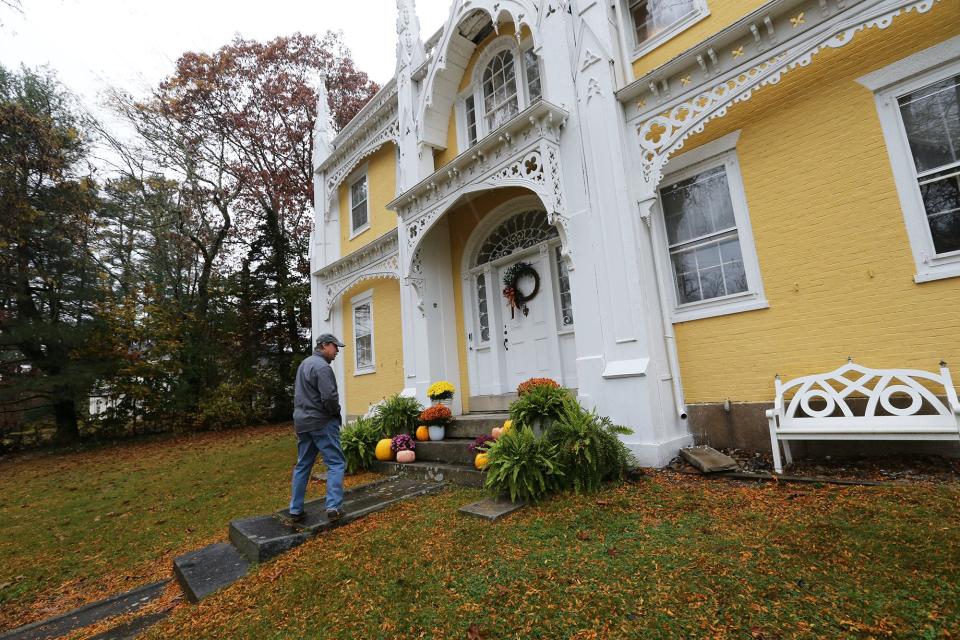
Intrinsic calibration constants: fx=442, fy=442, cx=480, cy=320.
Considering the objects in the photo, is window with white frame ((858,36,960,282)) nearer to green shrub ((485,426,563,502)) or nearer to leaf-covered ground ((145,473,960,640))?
leaf-covered ground ((145,473,960,640))

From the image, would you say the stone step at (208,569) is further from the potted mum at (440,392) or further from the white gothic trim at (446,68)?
the white gothic trim at (446,68)

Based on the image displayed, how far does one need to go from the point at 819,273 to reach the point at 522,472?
12.4 ft

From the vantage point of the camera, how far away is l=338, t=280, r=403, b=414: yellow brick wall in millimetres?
10016

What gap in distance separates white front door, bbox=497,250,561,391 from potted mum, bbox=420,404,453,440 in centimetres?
147

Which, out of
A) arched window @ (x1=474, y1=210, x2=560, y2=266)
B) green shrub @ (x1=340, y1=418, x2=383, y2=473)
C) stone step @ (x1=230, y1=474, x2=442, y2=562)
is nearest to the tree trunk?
green shrub @ (x1=340, y1=418, x2=383, y2=473)

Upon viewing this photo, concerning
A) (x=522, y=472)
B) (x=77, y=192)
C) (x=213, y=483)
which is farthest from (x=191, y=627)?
(x=77, y=192)

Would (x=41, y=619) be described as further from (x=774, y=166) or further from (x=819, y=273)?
(x=774, y=166)

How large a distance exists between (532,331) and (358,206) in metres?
6.67

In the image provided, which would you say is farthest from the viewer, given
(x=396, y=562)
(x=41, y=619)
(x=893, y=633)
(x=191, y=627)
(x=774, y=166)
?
(x=774, y=166)

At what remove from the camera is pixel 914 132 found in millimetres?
4305

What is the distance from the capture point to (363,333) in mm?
11258

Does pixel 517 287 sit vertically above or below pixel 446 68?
below

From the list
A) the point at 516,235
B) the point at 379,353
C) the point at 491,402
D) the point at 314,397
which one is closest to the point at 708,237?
the point at 516,235

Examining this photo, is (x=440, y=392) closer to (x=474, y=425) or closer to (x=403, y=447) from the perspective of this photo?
(x=474, y=425)
